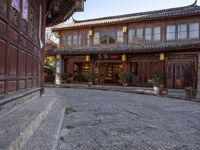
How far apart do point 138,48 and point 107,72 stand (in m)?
5.52

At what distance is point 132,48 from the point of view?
2034cm

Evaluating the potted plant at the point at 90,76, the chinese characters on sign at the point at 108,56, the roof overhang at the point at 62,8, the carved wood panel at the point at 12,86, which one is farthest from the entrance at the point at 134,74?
the carved wood panel at the point at 12,86

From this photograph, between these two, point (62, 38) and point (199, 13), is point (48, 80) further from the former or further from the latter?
point (199, 13)

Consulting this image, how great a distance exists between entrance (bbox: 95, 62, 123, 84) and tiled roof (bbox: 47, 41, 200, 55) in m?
2.26

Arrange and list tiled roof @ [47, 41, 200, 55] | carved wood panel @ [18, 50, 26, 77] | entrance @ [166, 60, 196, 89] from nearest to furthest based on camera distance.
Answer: carved wood panel @ [18, 50, 26, 77]
tiled roof @ [47, 41, 200, 55]
entrance @ [166, 60, 196, 89]

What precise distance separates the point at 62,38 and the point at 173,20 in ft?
37.4

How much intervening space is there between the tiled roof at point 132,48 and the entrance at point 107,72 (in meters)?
2.26

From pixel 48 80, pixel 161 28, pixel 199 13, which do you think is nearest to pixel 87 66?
pixel 48 80

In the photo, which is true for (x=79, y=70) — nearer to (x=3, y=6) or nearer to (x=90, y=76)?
(x=90, y=76)

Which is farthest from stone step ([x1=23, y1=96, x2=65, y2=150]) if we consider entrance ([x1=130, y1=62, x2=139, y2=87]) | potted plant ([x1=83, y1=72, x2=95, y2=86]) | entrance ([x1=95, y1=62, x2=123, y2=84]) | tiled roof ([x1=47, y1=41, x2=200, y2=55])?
entrance ([x1=95, y1=62, x2=123, y2=84])

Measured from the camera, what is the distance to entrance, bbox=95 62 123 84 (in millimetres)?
24453

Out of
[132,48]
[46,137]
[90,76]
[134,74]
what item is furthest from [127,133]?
[90,76]

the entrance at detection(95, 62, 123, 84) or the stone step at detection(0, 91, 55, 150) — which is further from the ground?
the entrance at detection(95, 62, 123, 84)

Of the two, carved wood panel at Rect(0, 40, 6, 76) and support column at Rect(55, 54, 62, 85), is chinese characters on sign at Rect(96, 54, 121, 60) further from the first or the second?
carved wood panel at Rect(0, 40, 6, 76)
